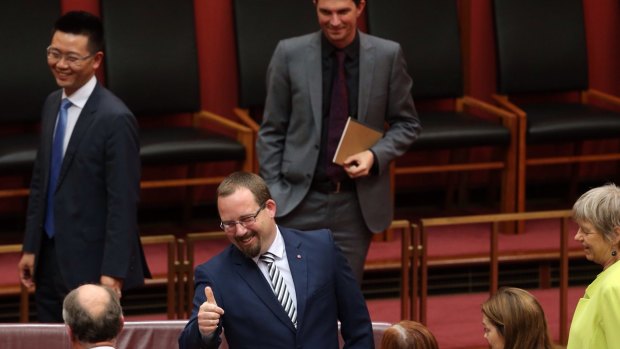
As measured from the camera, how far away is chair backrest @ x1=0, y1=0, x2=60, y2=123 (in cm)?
620

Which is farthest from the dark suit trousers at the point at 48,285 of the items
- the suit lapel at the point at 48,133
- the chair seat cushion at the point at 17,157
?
the chair seat cushion at the point at 17,157

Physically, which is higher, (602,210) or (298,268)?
Result: (602,210)

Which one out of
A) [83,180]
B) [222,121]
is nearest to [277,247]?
[83,180]

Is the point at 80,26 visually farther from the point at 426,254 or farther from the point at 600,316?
the point at 600,316

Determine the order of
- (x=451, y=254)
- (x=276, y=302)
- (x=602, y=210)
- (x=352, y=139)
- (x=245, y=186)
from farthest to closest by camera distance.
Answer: (x=451, y=254)
(x=352, y=139)
(x=276, y=302)
(x=245, y=186)
(x=602, y=210)

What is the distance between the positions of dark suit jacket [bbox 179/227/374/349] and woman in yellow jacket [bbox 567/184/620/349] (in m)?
0.63

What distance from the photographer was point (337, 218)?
179 inches

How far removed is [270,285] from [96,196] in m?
0.99

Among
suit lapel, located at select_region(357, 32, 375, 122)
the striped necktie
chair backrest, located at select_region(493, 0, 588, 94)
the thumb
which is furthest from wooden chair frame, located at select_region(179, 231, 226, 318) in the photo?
chair backrest, located at select_region(493, 0, 588, 94)

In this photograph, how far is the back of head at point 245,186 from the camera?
332cm

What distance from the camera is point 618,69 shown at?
723 centimetres

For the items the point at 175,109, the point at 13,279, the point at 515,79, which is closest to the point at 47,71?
the point at 175,109

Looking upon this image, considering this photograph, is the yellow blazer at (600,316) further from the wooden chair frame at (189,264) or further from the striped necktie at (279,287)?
the wooden chair frame at (189,264)

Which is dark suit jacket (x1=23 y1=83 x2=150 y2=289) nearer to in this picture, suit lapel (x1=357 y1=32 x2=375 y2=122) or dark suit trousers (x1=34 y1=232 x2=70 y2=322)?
dark suit trousers (x1=34 y1=232 x2=70 y2=322)
